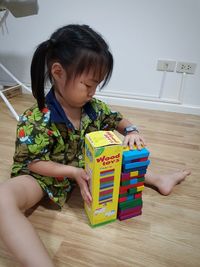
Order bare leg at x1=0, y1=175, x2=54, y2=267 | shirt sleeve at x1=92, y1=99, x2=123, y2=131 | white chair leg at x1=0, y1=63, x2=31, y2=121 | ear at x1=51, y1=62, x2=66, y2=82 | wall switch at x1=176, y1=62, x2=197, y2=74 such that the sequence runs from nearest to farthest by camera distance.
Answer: bare leg at x1=0, y1=175, x2=54, y2=267 < ear at x1=51, y1=62, x2=66, y2=82 < shirt sleeve at x1=92, y1=99, x2=123, y2=131 < white chair leg at x1=0, y1=63, x2=31, y2=121 < wall switch at x1=176, y1=62, x2=197, y2=74

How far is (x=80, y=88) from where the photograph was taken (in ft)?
1.96

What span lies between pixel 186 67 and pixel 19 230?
1286 millimetres

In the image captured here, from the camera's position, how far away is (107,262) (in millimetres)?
563

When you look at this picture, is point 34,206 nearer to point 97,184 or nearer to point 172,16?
point 97,184

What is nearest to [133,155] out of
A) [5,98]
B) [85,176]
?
[85,176]

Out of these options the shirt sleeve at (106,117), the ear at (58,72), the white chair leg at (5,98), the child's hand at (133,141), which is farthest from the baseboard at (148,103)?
the ear at (58,72)

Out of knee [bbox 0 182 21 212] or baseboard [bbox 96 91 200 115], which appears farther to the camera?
baseboard [bbox 96 91 200 115]

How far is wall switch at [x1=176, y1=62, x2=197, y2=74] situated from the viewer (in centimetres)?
142

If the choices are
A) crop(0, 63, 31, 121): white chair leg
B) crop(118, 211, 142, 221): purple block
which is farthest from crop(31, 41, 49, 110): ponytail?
crop(0, 63, 31, 121): white chair leg

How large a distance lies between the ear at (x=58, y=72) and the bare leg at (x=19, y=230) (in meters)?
0.30

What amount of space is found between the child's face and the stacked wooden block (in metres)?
0.18

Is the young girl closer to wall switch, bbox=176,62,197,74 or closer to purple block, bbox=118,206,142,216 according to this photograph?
purple block, bbox=118,206,142,216

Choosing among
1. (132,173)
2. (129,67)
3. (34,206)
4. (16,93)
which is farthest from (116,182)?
(16,93)

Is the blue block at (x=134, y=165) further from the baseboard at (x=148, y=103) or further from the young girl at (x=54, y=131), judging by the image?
the baseboard at (x=148, y=103)
